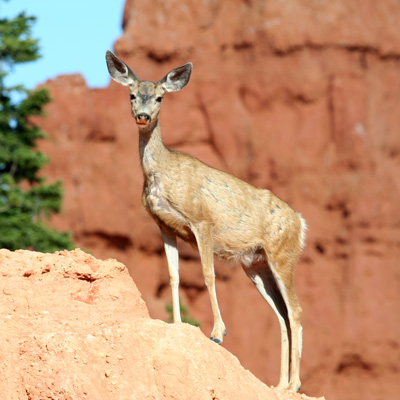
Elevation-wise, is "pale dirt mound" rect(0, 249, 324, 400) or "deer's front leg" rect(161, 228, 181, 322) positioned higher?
"deer's front leg" rect(161, 228, 181, 322)

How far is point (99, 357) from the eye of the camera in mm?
6680

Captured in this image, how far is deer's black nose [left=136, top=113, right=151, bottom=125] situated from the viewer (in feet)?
30.3

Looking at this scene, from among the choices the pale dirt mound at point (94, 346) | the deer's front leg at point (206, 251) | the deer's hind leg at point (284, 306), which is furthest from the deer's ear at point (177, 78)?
the pale dirt mound at point (94, 346)

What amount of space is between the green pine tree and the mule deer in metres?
10.3

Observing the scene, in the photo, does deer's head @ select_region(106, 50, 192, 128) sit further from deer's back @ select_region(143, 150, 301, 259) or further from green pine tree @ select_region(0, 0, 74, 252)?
green pine tree @ select_region(0, 0, 74, 252)

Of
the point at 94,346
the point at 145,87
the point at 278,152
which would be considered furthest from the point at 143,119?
the point at 278,152

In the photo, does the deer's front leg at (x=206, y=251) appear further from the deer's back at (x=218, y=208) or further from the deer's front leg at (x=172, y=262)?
the deer's front leg at (x=172, y=262)

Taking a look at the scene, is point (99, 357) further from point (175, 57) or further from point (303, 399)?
point (175, 57)

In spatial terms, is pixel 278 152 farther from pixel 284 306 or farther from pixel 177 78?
pixel 177 78

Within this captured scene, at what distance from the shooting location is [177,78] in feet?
33.4

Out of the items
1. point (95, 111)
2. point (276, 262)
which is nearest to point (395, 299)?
point (95, 111)

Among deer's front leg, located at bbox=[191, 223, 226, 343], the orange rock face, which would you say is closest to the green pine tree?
the orange rock face

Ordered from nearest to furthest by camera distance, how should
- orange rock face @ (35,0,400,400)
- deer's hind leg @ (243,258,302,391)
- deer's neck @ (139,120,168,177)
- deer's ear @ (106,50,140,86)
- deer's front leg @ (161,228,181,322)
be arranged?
1. deer's front leg @ (161,228,181,322)
2. deer's neck @ (139,120,168,177)
3. deer's hind leg @ (243,258,302,391)
4. deer's ear @ (106,50,140,86)
5. orange rock face @ (35,0,400,400)

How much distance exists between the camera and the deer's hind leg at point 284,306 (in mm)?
9922
